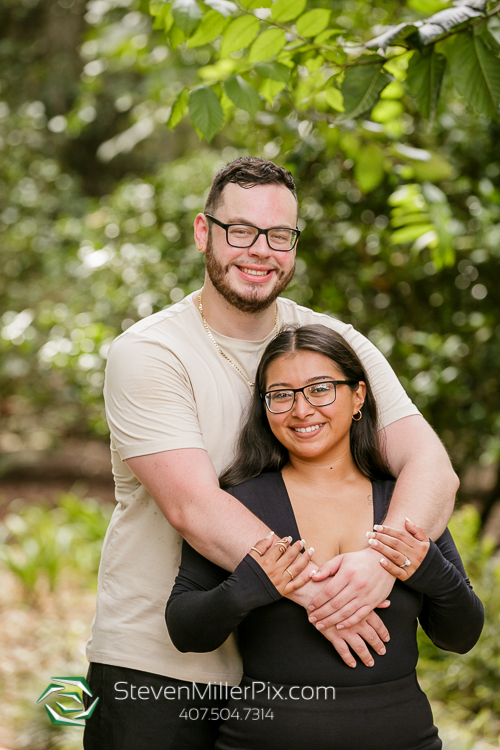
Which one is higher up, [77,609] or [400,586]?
[400,586]

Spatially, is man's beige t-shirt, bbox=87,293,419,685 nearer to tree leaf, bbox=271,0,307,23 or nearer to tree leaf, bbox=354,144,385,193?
tree leaf, bbox=271,0,307,23

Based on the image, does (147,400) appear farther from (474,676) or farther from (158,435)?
(474,676)

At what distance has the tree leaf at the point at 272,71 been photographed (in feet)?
6.68

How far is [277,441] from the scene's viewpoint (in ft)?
6.25

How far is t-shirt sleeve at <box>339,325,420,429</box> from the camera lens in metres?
1.96

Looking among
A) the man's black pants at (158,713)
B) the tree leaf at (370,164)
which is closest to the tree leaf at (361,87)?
the tree leaf at (370,164)

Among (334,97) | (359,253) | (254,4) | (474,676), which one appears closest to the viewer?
(254,4)

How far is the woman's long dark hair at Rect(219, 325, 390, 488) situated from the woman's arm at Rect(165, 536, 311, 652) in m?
0.30

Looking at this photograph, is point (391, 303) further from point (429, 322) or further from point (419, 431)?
point (419, 431)

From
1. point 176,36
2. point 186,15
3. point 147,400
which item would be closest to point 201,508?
point 147,400

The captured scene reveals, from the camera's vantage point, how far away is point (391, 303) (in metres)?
4.47

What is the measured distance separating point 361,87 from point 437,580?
1339mm


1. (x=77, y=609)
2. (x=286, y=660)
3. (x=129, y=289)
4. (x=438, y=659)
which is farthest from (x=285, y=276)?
(x=77, y=609)

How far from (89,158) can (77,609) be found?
320 inches
